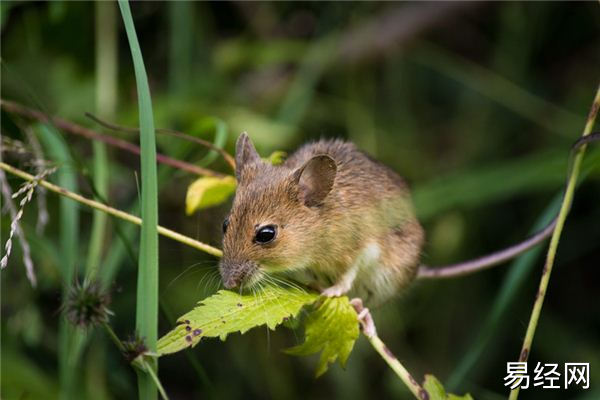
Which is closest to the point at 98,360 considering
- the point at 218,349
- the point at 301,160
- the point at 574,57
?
the point at 218,349

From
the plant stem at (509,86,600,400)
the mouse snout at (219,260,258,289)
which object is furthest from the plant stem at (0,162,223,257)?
the plant stem at (509,86,600,400)

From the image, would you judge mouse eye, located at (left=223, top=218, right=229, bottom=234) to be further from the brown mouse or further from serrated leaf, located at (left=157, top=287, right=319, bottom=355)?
Answer: serrated leaf, located at (left=157, top=287, right=319, bottom=355)


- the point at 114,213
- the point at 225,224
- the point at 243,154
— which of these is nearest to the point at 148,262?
the point at 114,213

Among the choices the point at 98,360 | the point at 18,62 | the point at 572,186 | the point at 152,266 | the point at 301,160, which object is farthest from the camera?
the point at 18,62

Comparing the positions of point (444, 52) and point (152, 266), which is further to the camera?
point (444, 52)

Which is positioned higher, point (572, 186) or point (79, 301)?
point (572, 186)

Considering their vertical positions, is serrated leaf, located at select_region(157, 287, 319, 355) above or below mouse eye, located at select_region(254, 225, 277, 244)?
below

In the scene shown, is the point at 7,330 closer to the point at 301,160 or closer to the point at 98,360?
the point at 98,360
